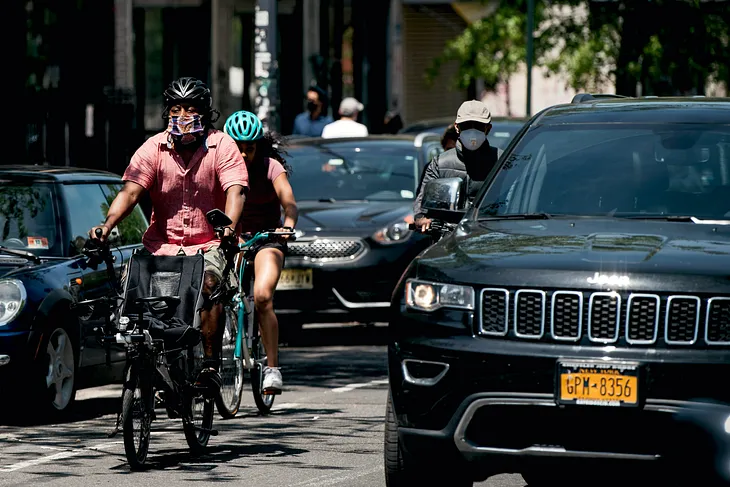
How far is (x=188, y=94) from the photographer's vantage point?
904cm

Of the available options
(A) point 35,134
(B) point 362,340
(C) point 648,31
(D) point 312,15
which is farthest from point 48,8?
(D) point 312,15

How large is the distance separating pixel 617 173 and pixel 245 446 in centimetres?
270

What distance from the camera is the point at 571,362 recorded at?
6223 mm

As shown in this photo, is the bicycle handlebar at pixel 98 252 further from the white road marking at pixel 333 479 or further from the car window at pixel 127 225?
the car window at pixel 127 225

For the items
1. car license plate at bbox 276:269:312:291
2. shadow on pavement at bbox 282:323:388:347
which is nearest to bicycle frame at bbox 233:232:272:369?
car license plate at bbox 276:269:312:291

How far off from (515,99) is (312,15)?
20982 mm

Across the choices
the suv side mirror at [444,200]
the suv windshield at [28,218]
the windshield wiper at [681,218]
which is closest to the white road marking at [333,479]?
the suv side mirror at [444,200]

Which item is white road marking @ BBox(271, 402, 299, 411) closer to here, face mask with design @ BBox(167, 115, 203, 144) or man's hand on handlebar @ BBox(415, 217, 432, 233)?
man's hand on handlebar @ BBox(415, 217, 432, 233)

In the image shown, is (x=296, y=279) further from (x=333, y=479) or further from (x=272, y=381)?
(x=333, y=479)

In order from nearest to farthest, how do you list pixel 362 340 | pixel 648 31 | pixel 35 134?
pixel 362 340 → pixel 35 134 → pixel 648 31

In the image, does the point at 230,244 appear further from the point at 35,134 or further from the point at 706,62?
the point at 706,62

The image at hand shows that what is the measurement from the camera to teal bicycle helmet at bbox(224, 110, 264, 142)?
10117 millimetres

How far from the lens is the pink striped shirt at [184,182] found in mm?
9133

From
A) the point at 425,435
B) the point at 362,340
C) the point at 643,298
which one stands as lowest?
the point at 362,340
